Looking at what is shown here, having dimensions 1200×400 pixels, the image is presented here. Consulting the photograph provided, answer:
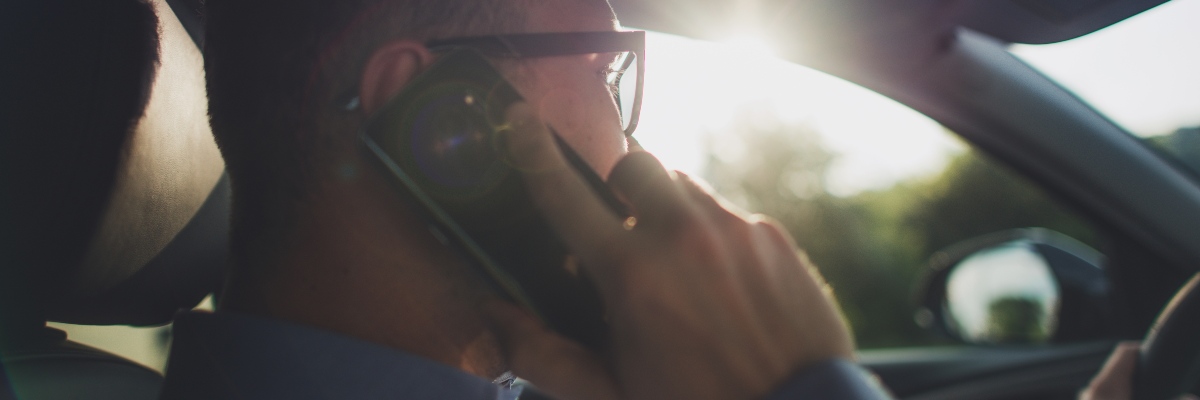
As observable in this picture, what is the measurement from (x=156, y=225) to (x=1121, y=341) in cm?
365

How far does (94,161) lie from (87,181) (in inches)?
2.1

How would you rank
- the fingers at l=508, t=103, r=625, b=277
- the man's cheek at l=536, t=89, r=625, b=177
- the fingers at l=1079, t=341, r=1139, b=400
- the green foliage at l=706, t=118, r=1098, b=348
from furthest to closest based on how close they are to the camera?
1. the green foliage at l=706, t=118, r=1098, b=348
2. the fingers at l=1079, t=341, r=1139, b=400
3. the man's cheek at l=536, t=89, r=625, b=177
4. the fingers at l=508, t=103, r=625, b=277

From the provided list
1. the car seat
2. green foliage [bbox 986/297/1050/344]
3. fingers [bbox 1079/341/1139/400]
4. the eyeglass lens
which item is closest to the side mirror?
green foliage [bbox 986/297/1050/344]

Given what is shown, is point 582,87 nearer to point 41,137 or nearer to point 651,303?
point 651,303

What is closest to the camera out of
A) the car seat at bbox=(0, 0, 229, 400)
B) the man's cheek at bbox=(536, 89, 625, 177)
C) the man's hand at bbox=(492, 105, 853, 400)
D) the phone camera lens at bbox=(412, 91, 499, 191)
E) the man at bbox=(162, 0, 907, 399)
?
the man's hand at bbox=(492, 105, 853, 400)

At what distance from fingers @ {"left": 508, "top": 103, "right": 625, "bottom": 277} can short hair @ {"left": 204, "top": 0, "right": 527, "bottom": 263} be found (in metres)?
0.46

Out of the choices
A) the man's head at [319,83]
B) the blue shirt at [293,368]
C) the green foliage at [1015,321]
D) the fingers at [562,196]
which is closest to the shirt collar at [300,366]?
the blue shirt at [293,368]

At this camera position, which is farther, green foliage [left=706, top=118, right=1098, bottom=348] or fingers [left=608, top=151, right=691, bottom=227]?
green foliage [left=706, top=118, right=1098, bottom=348]

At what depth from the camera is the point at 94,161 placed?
1.79m

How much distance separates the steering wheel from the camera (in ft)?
7.55

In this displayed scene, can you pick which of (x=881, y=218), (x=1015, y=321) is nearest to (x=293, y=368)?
(x=1015, y=321)

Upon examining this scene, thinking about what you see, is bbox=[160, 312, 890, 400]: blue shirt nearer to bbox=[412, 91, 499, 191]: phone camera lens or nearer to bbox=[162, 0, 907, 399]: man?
bbox=[162, 0, 907, 399]: man

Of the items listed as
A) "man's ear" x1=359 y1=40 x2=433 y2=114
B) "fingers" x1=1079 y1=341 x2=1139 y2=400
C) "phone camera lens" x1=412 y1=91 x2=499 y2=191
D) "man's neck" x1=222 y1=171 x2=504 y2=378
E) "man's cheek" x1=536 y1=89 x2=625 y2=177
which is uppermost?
"man's ear" x1=359 y1=40 x2=433 y2=114

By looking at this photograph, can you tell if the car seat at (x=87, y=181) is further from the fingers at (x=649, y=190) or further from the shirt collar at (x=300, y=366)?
the fingers at (x=649, y=190)
